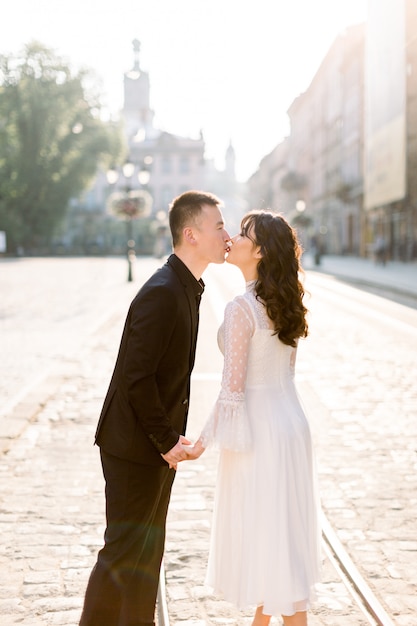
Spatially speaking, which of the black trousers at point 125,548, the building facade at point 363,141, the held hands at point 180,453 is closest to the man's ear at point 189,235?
the held hands at point 180,453

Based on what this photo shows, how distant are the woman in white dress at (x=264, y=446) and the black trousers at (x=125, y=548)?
24cm

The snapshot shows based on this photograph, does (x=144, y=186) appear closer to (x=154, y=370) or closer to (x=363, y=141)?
(x=363, y=141)

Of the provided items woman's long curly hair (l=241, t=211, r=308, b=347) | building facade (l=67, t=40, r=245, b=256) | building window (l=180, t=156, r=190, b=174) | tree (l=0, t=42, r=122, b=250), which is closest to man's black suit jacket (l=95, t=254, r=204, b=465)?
woman's long curly hair (l=241, t=211, r=308, b=347)

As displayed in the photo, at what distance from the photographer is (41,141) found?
60750 millimetres

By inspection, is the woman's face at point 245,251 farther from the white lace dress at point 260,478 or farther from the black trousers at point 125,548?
the black trousers at point 125,548

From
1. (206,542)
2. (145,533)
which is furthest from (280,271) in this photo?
(206,542)

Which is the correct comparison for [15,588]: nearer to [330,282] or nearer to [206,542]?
[206,542]

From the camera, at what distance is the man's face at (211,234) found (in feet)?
9.78

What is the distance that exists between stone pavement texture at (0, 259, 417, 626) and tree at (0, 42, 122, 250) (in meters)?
54.3

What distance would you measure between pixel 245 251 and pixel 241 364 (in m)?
0.42

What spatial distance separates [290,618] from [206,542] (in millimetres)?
1332

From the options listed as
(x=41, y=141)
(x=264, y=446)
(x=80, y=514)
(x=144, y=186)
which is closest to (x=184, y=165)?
(x=144, y=186)

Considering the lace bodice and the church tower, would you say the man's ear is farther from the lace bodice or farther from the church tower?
the church tower

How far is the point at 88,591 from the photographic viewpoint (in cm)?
306
